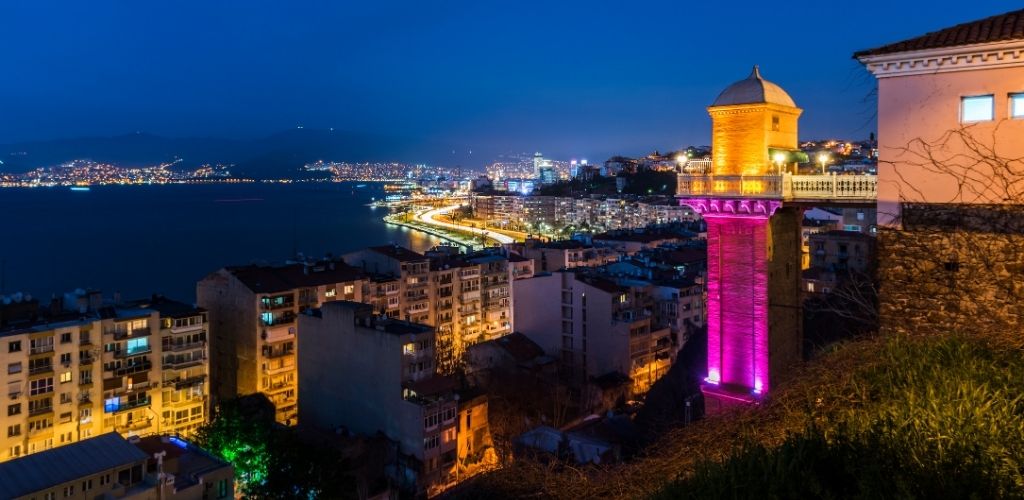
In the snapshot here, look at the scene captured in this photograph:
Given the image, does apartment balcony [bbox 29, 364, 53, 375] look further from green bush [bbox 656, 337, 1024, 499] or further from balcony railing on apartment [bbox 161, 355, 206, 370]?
green bush [bbox 656, 337, 1024, 499]

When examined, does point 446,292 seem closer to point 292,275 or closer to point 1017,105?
point 292,275

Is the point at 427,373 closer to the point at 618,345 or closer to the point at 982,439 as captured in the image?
the point at 618,345

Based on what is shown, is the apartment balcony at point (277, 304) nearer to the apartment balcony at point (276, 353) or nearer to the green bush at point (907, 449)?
the apartment balcony at point (276, 353)

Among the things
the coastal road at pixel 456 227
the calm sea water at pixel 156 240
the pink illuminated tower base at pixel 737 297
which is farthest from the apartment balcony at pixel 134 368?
the coastal road at pixel 456 227

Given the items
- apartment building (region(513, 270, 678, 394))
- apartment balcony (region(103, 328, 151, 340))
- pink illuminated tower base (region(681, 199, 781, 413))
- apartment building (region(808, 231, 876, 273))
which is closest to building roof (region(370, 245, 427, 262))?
apartment building (region(513, 270, 678, 394))

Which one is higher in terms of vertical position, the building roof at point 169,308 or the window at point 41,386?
Answer: the building roof at point 169,308

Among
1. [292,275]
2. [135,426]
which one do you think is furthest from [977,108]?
[292,275]
